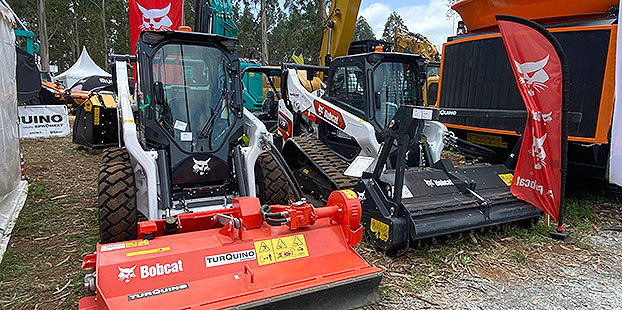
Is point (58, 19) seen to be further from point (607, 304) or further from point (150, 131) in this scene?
point (607, 304)

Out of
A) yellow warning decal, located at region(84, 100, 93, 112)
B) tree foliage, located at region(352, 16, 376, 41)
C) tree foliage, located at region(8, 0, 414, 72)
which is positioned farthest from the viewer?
tree foliage, located at region(352, 16, 376, 41)

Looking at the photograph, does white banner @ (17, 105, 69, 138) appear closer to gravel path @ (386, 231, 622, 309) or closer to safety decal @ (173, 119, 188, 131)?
safety decal @ (173, 119, 188, 131)

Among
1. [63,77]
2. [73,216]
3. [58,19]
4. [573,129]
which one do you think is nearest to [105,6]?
[58,19]

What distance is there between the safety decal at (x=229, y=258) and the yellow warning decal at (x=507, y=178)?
3212 millimetres

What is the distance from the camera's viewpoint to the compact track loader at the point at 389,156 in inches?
145

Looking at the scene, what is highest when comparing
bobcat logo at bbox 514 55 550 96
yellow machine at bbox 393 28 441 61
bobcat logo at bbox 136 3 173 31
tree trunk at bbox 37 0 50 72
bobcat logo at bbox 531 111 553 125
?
tree trunk at bbox 37 0 50 72

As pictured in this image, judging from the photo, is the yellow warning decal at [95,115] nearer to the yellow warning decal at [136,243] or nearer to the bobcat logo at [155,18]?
the bobcat logo at [155,18]

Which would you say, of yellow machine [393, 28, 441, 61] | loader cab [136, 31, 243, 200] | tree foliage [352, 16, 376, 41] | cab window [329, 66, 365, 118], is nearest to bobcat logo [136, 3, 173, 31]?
cab window [329, 66, 365, 118]

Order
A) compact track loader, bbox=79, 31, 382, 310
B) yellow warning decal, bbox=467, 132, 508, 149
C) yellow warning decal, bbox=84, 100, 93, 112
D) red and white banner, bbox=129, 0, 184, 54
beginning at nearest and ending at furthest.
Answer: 1. compact track loader, bbox=79, 31, 382, 310
2. yellow warning decal, bbox=467, 132, 508, 149
3. red and white banner, bbox=129, 0, 184, 54
4. yellow warning decal, bbox=84, 100, 93, 112

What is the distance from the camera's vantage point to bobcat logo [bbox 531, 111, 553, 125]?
3.81 metres

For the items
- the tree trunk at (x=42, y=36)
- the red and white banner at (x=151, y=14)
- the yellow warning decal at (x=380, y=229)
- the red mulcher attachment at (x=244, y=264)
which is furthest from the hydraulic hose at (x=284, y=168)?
the tree trunk at (x=42, y=36)

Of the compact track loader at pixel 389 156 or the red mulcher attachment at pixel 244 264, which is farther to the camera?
the compact track loader at pixel 389 156

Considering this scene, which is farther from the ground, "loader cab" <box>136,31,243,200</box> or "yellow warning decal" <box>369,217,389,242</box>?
"loader cab" <box>136,31,243,200</box>

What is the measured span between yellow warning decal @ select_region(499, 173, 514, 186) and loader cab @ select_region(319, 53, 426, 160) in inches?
57.9
